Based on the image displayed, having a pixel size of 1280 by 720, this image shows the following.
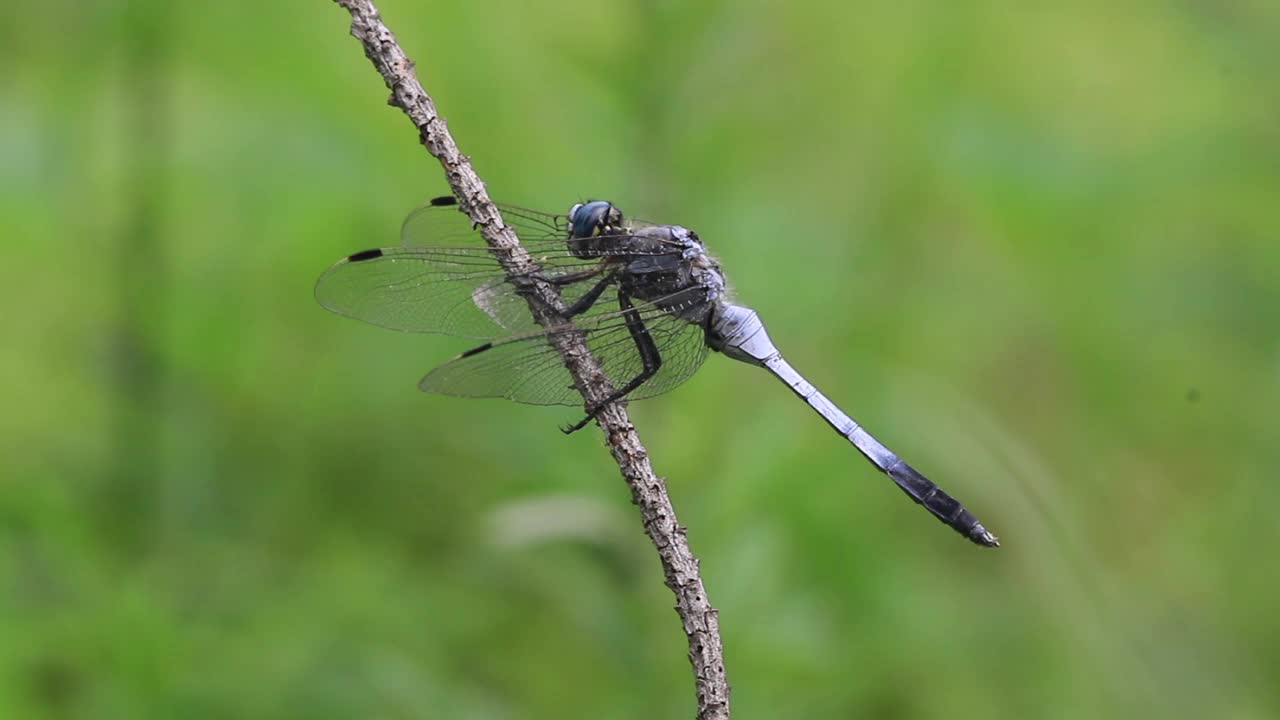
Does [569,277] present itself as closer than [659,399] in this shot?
Yes

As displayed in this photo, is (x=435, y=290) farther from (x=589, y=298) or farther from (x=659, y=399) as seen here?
(x=659, y=399)

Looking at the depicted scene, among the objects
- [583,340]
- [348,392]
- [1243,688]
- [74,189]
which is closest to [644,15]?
[583,340]

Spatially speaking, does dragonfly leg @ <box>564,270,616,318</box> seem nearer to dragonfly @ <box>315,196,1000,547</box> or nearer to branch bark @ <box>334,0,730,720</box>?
dragonfly @ <box>315,196,1000,547</box>

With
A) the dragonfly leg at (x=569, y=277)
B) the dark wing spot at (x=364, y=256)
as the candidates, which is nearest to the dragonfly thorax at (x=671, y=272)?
the dragonfly leg at (x=569, y=277)

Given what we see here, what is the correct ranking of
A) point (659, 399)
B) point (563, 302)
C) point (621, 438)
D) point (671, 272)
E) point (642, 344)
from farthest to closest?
point (659, 399) → point (671, 272) → point (642, 344) → point (563, 302) → point (621, 438)

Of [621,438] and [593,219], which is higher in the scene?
[593,219]

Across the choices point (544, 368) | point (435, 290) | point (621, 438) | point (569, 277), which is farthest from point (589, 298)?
point (621, 438)

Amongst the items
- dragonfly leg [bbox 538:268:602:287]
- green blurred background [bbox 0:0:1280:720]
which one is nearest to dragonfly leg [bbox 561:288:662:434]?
dragonfly leg [bbox 538:268:602:287]
